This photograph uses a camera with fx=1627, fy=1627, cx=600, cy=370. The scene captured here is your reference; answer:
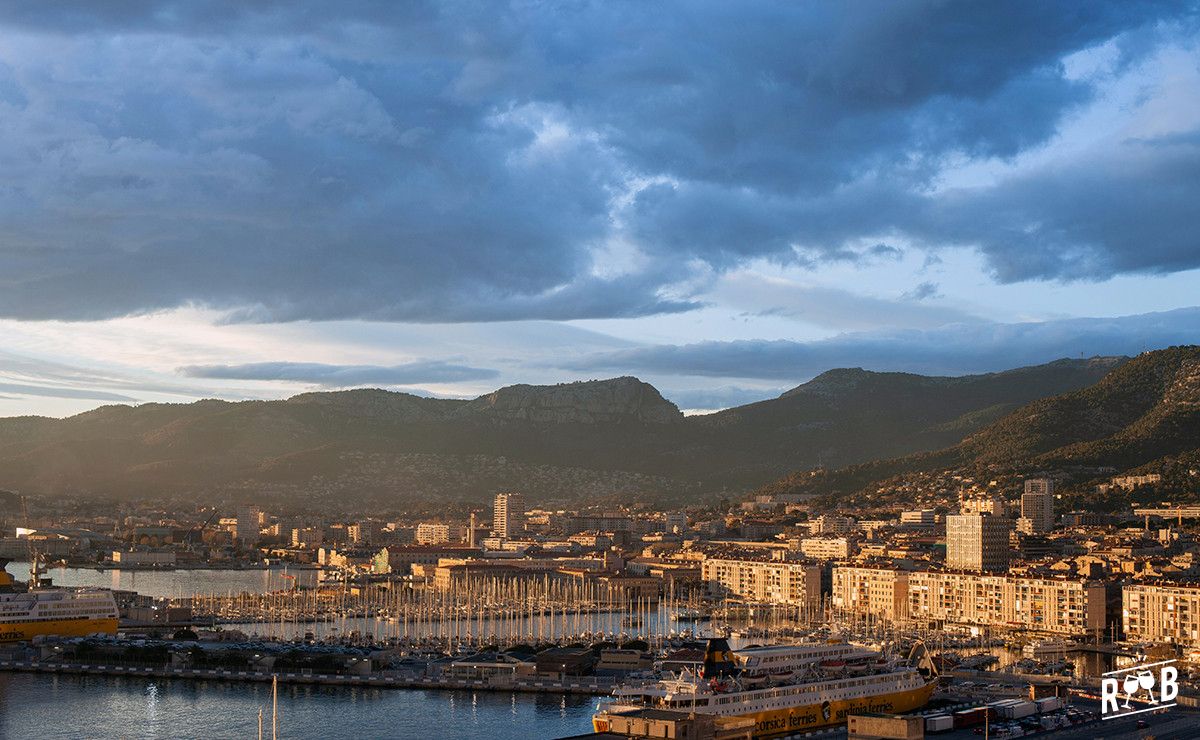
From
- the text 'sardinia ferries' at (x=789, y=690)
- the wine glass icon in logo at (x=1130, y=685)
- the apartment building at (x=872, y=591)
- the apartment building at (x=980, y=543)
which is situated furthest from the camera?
the apartment building at (x=980, y=543)

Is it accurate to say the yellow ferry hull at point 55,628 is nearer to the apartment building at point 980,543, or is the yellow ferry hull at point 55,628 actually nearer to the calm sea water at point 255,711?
the calm sea water at point 255,711

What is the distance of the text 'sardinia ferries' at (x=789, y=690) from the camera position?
4003 centimetres

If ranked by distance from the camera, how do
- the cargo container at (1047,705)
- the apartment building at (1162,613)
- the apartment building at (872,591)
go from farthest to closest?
the apartment building at (872,591) → the apartment building at (1162,613) → the cargo container at (1047,705)

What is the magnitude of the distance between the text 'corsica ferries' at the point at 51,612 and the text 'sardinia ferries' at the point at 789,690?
35296 mm

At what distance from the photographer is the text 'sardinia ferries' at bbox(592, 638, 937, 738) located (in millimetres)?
40031

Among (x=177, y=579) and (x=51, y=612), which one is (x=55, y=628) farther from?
(x=177, y=579)

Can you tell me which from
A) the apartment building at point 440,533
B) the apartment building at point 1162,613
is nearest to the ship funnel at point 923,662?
the apartment building at point 1162,613

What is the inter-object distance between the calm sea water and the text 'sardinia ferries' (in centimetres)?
613

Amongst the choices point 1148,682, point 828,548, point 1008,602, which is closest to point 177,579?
point 828,548

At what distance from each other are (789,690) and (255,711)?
59.4 feet

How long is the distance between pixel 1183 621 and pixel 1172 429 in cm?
7929

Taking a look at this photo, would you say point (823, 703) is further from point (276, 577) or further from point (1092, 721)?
point (276, 577)

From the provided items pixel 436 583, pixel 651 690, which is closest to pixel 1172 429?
pixel 436 583

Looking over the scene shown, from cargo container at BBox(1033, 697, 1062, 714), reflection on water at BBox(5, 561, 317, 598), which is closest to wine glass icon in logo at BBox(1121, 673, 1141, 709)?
cargo container at BBox(1033, 697, 1062, 714)
